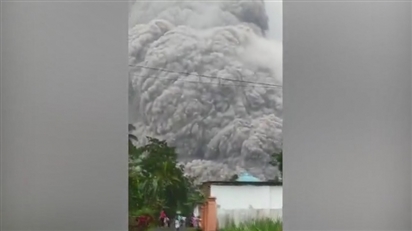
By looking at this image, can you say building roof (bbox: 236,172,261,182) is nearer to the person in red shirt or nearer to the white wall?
the white wall

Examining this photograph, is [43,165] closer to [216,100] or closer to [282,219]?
[216,100]

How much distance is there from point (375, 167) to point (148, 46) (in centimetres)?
65

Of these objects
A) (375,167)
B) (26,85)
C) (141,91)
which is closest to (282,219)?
(375,167)

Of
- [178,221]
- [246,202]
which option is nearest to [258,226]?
[246,202]

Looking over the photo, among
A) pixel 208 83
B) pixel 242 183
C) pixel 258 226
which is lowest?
pixel 258 226

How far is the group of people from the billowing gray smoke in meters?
0.11

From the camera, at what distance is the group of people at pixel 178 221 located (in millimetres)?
1412

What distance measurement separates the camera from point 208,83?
1438mm

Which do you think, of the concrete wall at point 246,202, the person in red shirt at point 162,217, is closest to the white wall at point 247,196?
the concrete wall at point 246,202

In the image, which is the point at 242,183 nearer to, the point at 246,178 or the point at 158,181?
the point at 246,178

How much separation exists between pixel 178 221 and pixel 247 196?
0.62ft

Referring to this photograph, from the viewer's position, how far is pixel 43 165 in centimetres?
129

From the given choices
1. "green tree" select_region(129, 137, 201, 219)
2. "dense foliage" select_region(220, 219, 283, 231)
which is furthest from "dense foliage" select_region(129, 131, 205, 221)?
A: "dense foliage" select_region(220, 219, 283, 231)

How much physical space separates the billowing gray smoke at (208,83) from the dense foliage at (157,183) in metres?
0.02
